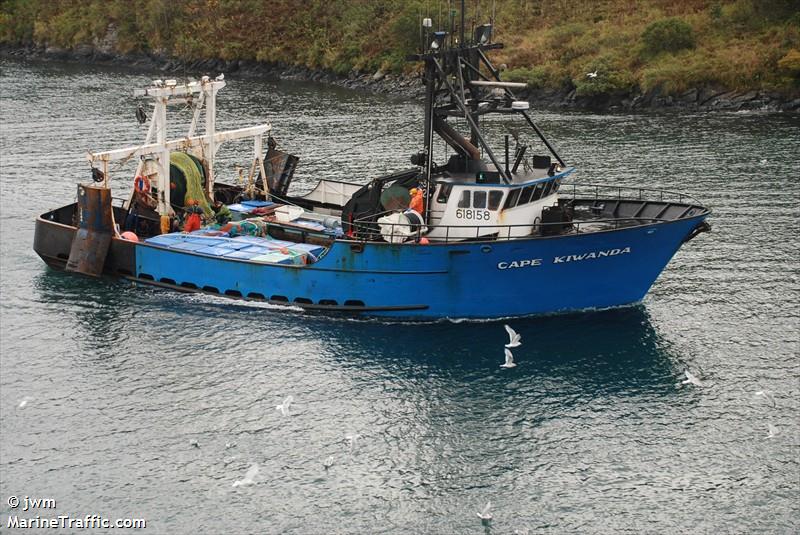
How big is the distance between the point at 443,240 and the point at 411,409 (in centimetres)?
645

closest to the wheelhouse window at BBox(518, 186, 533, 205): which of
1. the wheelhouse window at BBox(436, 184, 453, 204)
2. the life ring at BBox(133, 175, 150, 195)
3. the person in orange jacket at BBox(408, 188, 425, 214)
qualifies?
the wheelhouse window at BBox(436, 184, 453, 204)

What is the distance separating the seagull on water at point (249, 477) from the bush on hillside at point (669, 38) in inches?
2295

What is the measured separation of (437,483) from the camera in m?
23.0

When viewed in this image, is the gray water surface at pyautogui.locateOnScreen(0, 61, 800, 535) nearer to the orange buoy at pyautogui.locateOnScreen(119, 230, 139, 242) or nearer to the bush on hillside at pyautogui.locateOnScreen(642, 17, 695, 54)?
the orange buoy at pyautogui.locateOnScreen(119, 230, 139, 242)

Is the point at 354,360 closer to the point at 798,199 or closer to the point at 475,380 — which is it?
the point at 475,380

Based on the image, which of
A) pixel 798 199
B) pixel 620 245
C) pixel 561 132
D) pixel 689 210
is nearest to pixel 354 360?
pixel 620 245

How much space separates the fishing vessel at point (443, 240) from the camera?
1176 inches

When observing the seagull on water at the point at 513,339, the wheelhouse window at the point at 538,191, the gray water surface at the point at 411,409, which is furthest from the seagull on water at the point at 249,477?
the wheelhouse window at the point at 538,191

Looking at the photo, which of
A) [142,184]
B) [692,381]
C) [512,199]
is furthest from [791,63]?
[142,184]

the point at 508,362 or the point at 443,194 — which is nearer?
the point at 508,362

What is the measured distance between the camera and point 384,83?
8325 centimetres

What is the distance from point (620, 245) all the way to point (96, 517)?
16327 mm

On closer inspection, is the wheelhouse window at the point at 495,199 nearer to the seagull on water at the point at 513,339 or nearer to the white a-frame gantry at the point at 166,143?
the seagull on water at the point at 513,339

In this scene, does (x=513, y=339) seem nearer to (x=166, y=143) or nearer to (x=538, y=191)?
(x=538, y=191)
